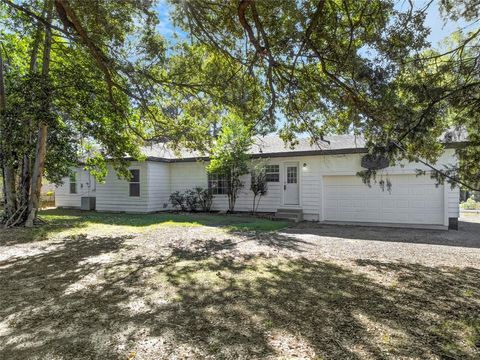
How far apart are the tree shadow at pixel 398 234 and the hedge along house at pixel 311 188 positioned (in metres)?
1.09

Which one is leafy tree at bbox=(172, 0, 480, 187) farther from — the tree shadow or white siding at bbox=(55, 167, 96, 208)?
white siding at bbox=(55, 167, 96, 208)

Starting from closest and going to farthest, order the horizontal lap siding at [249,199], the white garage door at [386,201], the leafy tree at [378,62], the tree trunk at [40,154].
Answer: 1. the leafy tree at [378,62]
2. the tree trunk at [40,154]
3. the white garage door at [386,201]
4. the horizontal lap siding at [249,199]

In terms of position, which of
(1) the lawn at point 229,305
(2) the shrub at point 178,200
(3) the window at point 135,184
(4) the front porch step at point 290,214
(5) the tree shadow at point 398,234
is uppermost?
(3) the window at point 135,184

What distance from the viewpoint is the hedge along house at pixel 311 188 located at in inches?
437

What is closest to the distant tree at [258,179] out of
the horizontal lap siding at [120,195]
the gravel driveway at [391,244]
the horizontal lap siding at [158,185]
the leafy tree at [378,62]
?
the gravel driveway at [391,244]

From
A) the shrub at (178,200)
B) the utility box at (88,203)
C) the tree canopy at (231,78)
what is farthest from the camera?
the utility box at (88,203)

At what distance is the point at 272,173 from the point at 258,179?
0.73m

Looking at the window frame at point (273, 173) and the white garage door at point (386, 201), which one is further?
the window frame at point (273, 173)

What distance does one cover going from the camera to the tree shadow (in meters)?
8.38

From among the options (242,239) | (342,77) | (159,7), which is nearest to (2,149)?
(159,7)

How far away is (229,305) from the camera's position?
3.77m

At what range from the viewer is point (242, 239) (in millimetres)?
8328

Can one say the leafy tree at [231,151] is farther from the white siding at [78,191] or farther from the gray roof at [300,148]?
the white siding at [78,191]

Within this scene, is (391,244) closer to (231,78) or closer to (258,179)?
(231,78)
